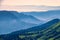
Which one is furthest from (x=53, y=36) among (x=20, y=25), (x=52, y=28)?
(x=20, y=25)

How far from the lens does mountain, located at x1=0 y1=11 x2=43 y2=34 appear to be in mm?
1142

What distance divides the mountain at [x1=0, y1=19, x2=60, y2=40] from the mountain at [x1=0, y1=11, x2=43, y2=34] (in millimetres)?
37

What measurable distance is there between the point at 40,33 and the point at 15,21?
25cm

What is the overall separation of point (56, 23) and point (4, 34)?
0.48 metres

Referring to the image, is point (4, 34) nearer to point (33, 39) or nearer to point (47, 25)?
point (33, 39)

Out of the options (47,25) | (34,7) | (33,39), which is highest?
(34,7)

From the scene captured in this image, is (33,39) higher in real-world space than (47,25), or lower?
lower

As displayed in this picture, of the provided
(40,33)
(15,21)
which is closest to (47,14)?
(40,33)

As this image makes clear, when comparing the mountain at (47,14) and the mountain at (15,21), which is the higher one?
the mountain at (47,14)

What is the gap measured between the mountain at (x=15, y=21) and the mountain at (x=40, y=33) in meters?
0.04

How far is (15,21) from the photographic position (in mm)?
1151

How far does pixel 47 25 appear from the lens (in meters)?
1.17

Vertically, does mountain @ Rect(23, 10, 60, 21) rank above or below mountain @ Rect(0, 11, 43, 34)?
above

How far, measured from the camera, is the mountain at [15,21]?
1.14 metres
